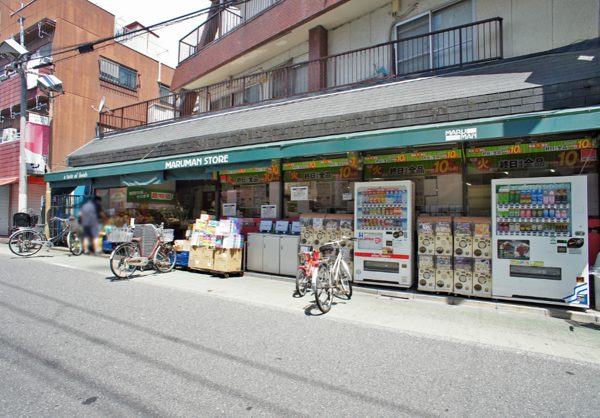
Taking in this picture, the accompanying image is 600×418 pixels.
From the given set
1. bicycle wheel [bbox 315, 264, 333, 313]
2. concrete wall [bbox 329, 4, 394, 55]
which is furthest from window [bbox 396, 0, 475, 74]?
bicycle wheel [bbox 315, 264, 333, 313]

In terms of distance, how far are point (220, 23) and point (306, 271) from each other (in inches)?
530

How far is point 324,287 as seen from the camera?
252 inches

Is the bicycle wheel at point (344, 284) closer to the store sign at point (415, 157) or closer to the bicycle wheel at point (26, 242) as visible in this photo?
the store sign at point (415, 157)

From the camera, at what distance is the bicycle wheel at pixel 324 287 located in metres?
6.25

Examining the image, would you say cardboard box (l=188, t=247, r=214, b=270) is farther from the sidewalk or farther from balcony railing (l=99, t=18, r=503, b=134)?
balcony railing (l=99, t=18, r=503, b=134)

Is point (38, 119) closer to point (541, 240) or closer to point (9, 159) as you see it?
point (9, 159)

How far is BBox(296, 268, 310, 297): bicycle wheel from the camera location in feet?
22.1

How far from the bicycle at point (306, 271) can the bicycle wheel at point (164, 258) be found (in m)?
4.54

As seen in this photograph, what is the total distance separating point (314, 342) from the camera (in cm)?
476

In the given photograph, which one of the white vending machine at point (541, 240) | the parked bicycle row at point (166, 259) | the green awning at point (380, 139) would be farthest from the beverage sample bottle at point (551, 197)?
the parked bicycle row at point (166, 259)

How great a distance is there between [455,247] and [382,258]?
1512 millimetres

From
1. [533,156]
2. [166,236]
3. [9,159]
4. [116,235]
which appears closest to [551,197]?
[533,156]

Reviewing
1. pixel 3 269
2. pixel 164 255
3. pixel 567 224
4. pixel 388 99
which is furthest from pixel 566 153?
pixel 3 269

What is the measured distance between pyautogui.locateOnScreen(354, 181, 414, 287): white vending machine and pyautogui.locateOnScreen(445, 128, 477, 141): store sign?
1.38 m
